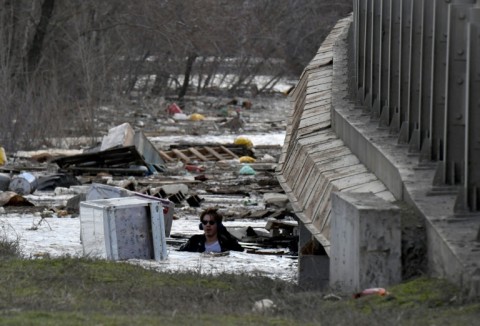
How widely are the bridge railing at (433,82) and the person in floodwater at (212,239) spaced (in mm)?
2283

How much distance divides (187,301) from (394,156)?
13.1ft

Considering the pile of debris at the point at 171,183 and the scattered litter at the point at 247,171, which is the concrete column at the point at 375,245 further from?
the scattered litter at the point at 247,171

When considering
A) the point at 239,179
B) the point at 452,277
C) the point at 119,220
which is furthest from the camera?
the point at 239,179

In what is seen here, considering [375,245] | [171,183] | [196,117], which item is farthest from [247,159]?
[375,245]

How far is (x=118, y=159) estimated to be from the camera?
28.4m

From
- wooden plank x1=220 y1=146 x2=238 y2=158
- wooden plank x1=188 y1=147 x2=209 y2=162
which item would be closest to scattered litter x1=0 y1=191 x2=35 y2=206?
wooden plank x1=188 y1=147 x2=209 y2=162

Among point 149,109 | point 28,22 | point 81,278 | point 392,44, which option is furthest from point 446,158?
point 149,109

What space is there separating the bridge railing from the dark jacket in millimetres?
2286

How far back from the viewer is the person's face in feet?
51.8

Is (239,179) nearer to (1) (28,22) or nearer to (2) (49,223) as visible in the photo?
(2) (49,223)

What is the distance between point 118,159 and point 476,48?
1944cm

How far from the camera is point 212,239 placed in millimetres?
15867

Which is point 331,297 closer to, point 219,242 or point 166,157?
point 219,242

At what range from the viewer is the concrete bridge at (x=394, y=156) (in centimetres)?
919
